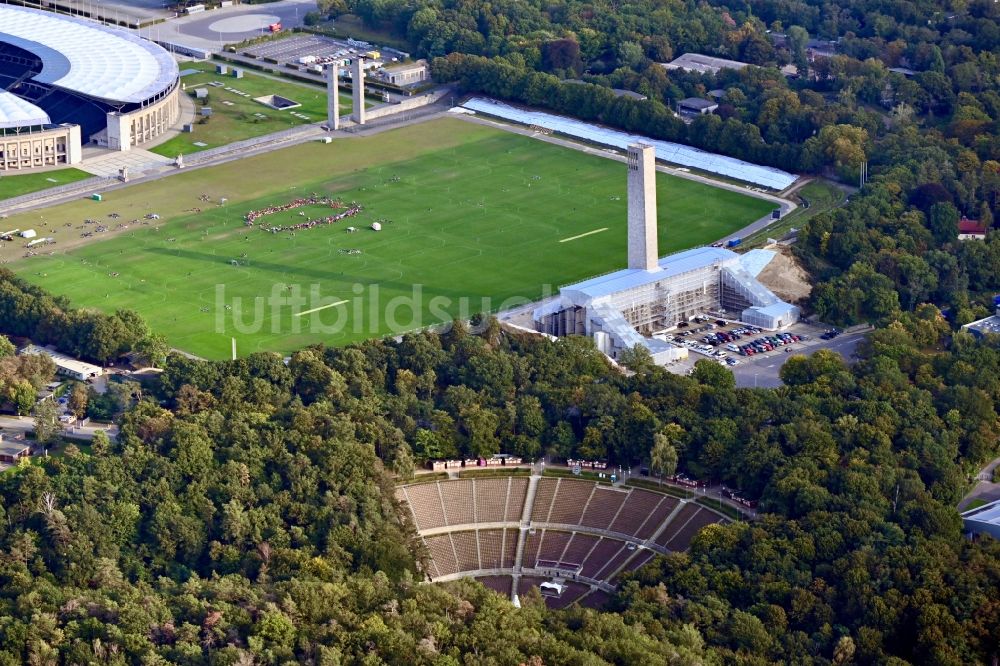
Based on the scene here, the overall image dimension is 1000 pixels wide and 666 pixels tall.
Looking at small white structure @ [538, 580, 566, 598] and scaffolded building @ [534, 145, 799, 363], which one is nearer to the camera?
small white structure @ [538, 580, 566, 598]

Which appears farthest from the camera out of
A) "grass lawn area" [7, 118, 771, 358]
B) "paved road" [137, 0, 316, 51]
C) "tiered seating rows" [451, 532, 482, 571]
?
"paved road" [137, 0, 316, 51]

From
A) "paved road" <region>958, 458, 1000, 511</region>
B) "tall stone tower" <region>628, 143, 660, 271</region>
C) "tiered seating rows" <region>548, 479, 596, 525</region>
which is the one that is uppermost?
"tall stone tower" <region>628, 143, 660, 271</region>

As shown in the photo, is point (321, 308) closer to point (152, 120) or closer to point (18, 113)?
point (152, 120)

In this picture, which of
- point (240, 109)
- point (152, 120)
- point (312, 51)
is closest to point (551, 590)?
point (152, 120)

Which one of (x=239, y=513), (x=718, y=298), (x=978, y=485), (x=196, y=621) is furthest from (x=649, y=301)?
(x=196, y=621)

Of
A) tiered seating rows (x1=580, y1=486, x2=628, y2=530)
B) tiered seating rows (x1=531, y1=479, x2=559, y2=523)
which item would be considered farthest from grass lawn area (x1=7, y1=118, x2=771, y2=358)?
tiered seating rows (x1=580, y1=486, x2=628, y2=530)

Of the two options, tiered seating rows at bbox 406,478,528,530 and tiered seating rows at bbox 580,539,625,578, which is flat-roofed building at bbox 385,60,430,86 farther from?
tiered seating rows at bbox 580,539,625,578

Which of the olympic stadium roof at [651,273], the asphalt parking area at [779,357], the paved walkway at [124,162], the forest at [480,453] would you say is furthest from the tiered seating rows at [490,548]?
the paved walkway at [124,162]

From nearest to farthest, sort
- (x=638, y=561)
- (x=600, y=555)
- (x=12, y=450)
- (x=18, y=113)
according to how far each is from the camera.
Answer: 1. (x=638, y=561)
2. (x=600, y=555)
3. (x=12, y=450)
4. (x=18, y=113)
